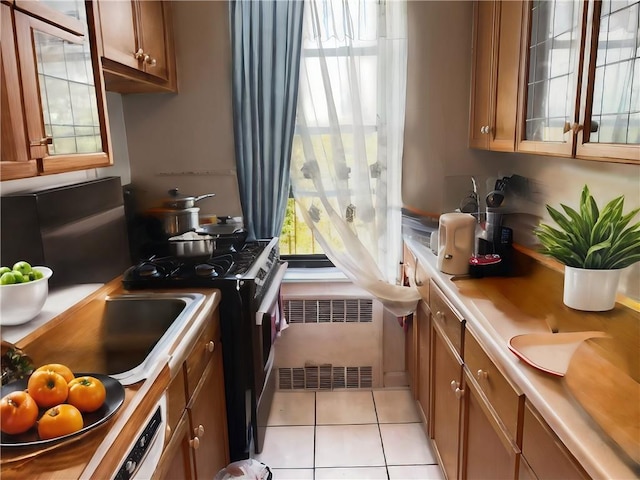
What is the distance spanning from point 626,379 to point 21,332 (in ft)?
5.35

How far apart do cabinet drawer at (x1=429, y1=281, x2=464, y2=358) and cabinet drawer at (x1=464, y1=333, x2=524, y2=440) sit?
0.07 m

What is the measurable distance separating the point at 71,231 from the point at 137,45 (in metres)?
0.81

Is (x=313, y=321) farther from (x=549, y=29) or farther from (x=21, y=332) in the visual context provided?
(x=549, y=29)

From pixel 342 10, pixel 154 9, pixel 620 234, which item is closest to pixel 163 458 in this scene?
pixel 620 234

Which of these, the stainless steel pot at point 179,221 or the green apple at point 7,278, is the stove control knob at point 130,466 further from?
the stainless steel pot at point 179,221

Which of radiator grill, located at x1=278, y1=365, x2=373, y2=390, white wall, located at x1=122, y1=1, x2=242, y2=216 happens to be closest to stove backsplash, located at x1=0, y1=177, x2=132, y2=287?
white wall, located at x1=122, y1=1, x2=242, y2=216

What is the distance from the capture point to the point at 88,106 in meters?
1.56

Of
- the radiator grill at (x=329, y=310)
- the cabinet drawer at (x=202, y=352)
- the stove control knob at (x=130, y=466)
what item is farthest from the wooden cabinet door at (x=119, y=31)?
the radiator grill at (x=329, y=310)

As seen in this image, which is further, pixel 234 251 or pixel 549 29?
pixel 234 251

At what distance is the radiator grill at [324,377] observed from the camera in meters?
2.85

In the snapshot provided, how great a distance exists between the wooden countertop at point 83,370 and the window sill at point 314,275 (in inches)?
37.4

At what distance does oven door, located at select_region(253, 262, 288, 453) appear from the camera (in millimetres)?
2066

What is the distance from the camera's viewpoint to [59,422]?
943 mm

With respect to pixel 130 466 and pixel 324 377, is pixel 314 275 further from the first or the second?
pixel 130 466
